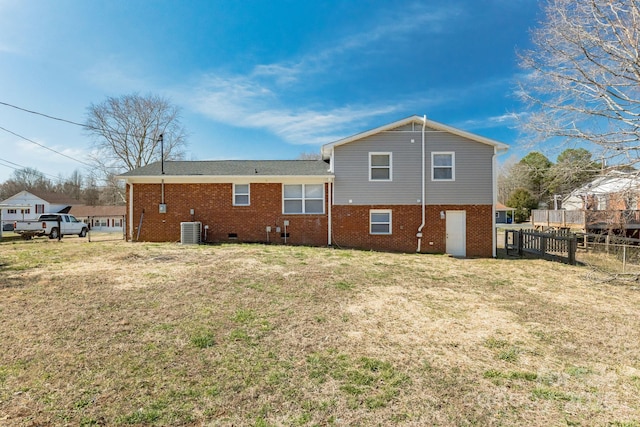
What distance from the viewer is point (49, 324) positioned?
14.1ft

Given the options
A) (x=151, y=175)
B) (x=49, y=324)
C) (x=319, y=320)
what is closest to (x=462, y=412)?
(x=319, y=320)

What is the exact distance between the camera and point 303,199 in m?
13.5

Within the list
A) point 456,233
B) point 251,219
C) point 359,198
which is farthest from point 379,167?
point 251,219

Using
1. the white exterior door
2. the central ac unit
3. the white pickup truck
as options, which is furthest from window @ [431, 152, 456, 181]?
the white pickup truck

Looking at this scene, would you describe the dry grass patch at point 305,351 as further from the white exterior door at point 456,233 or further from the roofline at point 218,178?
the roofline at point 218,178

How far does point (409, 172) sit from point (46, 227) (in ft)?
65.0

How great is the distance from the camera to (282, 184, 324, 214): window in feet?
44.2

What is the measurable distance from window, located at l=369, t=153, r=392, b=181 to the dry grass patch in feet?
21.8

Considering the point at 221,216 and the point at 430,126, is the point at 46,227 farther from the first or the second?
the point at 430,126

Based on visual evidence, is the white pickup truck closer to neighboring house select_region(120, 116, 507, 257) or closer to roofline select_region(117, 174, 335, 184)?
roofline select_region(117, 174, 335, 184)

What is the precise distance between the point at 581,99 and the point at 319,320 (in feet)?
32.4

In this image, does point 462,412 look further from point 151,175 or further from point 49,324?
point 151,175

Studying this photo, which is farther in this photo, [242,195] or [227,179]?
[242,195]

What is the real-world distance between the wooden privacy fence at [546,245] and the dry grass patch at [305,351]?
471cm
